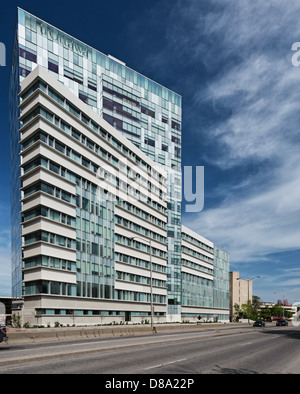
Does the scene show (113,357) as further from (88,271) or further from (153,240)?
(153,240)

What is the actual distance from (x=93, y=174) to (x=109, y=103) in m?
20.5

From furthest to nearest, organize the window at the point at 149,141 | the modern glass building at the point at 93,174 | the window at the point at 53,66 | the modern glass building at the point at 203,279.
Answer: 1. the modern glass building at the point at 203,279
2. the window at the point at 149,141
3. the window at the point at 53,66
4. the modern glass building at the point at 93,174

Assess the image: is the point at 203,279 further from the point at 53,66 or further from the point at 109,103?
the point at 53,66

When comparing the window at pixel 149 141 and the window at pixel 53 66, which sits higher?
the window at pixel 53 66

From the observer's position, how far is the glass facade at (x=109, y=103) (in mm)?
58438

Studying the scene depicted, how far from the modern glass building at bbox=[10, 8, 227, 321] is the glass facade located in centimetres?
19

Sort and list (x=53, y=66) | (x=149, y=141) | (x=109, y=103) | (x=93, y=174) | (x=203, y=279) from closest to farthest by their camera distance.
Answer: (x=93, y=174) < (x=53, y=66) < (x=109, y=103) < (x=149, y=141) < (x=203, y=279)

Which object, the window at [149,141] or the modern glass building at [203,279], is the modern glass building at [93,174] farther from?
the modern glass building at [203,279]

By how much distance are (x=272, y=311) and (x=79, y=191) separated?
14274 cm

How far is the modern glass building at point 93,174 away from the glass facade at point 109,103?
19 cm

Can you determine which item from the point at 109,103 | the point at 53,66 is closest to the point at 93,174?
the point at 53,66

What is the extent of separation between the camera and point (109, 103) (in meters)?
71.1

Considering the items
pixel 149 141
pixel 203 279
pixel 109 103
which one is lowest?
pixel 203 279

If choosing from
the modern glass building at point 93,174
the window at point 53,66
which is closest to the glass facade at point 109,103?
the window at point 53,66
